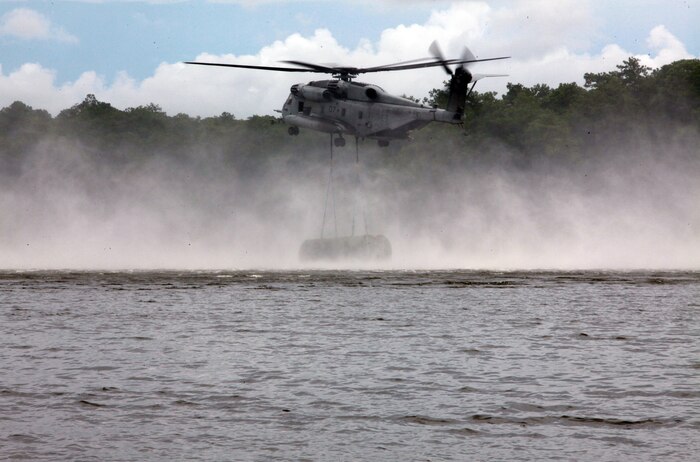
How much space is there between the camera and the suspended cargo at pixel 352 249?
69.9m

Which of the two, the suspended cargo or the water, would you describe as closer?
the water

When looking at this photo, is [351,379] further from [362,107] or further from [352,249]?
[352,249]

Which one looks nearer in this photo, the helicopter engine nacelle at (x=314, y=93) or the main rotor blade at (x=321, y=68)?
the main rotor blade at (x=321, y=68)

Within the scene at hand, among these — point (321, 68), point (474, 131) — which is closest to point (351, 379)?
point (321, 68)

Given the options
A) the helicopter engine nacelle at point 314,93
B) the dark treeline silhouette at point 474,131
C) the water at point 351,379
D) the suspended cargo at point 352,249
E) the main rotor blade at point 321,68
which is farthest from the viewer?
the dark treeline silhouette at point 474,131

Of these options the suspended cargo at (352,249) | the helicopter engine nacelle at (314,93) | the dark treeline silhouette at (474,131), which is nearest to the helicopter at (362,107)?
the helicopter engine nacelle at (314,93)

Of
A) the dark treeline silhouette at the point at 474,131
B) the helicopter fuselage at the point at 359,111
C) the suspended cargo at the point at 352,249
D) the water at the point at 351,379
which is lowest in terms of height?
the water at the point at 351,379

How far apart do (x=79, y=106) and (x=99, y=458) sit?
15496 centimetres

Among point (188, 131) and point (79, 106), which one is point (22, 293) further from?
point (79, 106)

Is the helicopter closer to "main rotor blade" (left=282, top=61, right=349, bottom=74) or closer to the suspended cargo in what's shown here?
"main rotor blade" (left=282, top=61, right=349, bottom=74)

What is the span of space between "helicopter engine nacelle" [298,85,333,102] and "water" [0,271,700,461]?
60.9ft

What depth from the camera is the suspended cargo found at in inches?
2751

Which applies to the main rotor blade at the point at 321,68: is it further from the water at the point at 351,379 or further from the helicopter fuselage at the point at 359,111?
the water at the point at 351,379

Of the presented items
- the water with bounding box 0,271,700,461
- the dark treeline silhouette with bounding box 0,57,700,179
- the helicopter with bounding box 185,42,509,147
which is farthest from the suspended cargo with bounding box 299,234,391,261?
the dark treeline silhouette with bounding box 0,57,700,179
